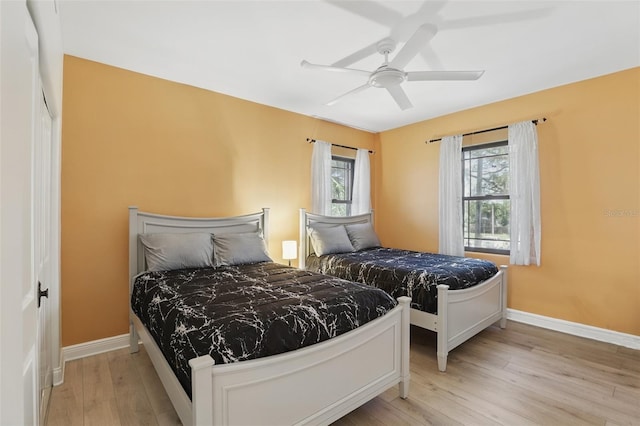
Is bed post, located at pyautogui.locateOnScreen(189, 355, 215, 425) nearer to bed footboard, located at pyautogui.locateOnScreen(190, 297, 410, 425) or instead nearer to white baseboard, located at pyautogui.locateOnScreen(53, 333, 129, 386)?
bed footboard, located at pyautogui.locateOnScreen(190, 297, 410, 425)

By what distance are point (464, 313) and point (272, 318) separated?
1.99 meters

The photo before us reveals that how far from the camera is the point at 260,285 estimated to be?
232cm

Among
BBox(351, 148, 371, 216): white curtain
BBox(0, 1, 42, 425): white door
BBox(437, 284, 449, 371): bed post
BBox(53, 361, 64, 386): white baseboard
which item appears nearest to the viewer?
BBox(0, 1, 42, 425): white door

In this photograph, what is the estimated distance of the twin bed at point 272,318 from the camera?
4.76 ft

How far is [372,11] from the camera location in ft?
7.06

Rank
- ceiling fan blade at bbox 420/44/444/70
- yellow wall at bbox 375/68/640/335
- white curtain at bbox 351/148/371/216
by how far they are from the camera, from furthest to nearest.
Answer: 1. white curtain at bbox 351/148/371/216
2. yellow wall at bbox 375/68/640/335
3. ceiling fan blade at bbox 420/44/444/70

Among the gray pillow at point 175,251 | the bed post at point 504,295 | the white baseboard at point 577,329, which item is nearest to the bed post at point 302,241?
the gray pillow at point 175,251

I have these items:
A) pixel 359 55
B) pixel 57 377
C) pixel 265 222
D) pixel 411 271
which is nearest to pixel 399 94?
pixel 359 55

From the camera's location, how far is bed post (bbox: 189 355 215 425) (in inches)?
50.1

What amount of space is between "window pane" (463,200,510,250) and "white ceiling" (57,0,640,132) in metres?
1.41

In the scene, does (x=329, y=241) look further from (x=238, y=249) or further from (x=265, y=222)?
(x=238, y=249)

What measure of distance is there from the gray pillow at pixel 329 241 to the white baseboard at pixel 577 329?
83.8 inches

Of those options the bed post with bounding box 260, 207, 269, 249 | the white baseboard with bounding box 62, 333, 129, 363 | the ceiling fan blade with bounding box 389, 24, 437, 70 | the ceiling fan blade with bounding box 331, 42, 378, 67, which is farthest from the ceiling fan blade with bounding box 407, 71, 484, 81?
the white baseboard with bounding box 62, 333, 129, 363

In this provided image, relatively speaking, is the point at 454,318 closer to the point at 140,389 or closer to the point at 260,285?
the point at 260,285
